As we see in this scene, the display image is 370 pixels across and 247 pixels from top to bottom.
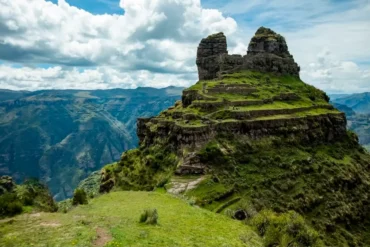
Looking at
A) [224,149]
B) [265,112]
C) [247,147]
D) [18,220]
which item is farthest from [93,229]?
[265,112]

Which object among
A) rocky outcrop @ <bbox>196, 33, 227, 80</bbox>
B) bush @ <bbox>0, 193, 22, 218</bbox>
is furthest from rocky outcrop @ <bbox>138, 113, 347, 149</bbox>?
rocky outcrop @ <bbox>196, 33, 227, 80</bbox>

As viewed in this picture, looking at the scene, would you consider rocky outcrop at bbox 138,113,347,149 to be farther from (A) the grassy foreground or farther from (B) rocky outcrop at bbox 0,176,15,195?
(B) rocky outcrop at bbox 0,176,15,195

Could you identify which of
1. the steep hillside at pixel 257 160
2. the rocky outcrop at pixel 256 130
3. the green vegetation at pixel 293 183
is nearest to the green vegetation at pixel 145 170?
the steep hillside at pixel 257 160

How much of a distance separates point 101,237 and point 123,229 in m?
3.40

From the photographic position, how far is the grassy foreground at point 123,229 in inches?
1307

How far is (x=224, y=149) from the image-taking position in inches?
3378

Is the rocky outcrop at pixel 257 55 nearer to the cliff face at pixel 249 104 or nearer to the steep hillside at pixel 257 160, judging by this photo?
the cliff face at pixel 249 104

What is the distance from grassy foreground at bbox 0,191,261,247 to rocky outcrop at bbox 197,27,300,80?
4293 inches

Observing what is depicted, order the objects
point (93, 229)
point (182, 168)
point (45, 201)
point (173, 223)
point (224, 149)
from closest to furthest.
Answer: point (93, 229) → point (173, 223) → point (45, 201) → point (182, 168) → point (224, 149)

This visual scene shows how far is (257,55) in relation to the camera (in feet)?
503

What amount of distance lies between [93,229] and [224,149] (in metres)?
52.9

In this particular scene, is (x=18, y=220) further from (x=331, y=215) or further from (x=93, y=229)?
(x=331, y=215)

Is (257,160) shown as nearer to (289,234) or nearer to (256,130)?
(256,130)

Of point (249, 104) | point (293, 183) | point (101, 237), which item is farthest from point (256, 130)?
point (101, 237)
